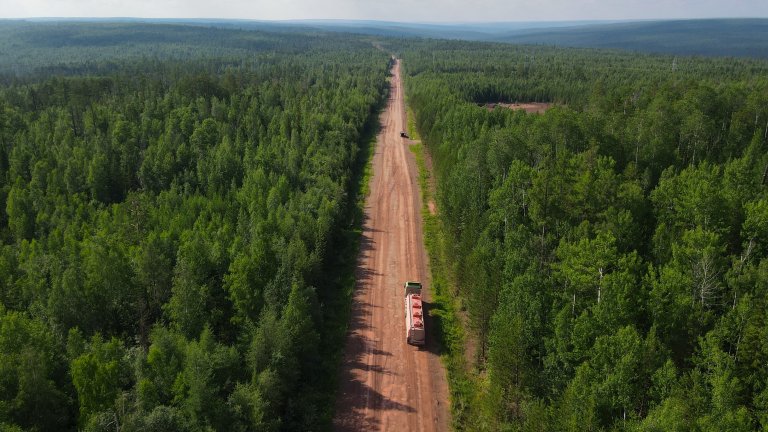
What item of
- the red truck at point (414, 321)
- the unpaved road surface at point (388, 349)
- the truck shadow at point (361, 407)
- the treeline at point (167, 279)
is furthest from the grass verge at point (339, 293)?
the red truck at point (414, 321)

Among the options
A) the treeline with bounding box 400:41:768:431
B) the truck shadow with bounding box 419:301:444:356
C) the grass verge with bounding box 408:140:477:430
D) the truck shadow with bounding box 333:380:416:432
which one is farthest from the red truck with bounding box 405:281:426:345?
the truck shadow with bounding box 333:380:416:432

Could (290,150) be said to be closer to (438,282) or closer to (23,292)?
(438,282)

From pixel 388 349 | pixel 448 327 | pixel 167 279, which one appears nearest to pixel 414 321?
pixel 388 349

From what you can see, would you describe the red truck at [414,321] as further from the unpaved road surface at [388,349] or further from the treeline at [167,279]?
the treeline at [167,279]

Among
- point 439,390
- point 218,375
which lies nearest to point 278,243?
point 218,375

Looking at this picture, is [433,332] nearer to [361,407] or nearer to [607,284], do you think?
[361,407]
